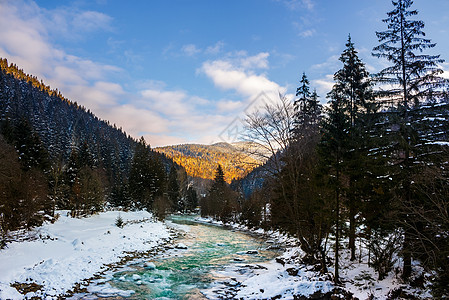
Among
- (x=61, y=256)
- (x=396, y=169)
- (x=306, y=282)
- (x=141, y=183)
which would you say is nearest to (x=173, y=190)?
(x=141, y=183)

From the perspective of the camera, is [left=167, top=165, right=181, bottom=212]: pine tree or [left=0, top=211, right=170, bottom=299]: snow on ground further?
[left=167, top=165, right=181, bottom=212]: pine tree

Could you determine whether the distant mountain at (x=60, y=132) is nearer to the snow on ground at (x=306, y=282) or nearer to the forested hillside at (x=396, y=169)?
the snow on ground at (x=306, y=282)

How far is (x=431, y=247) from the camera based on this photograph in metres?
8.87

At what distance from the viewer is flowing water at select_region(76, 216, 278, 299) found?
12414mm

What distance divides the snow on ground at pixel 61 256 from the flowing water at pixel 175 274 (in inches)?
58.5

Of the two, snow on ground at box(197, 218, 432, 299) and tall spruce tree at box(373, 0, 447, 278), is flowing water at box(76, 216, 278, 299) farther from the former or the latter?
tall spruce tree at box(373, 0, 447, 278)

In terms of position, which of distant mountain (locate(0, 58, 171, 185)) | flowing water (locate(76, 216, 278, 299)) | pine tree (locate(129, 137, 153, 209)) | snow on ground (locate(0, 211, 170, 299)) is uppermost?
distant mountain (locate(0, 58, 171, 185))

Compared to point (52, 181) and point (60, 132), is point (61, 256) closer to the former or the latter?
point (52, 181)

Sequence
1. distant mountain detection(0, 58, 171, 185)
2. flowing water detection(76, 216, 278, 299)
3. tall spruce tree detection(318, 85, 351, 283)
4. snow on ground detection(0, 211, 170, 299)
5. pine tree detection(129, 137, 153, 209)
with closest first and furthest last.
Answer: snow on ground detection(0, 211, 170, 299)
tall spruce tree detection(318, 85, 351, 283)
flowing water detection(76, 216, 278, 299)
pine tree detection(129, 137, 153, 209)
distant mountain detection(0, 58, 171, 185)

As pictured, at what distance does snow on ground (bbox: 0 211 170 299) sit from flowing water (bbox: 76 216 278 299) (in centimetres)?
149

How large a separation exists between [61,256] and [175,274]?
22.9 feet

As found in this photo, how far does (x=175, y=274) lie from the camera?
1605 centimetres

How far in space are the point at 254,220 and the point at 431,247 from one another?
35.6m

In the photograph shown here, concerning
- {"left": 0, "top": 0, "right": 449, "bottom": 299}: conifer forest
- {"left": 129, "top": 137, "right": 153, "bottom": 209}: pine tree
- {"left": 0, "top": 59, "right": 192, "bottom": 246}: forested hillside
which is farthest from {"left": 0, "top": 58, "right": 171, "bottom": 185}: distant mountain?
{"left": 0, "top": 0, "right": 449, "bottom": 299}: conifer forest
